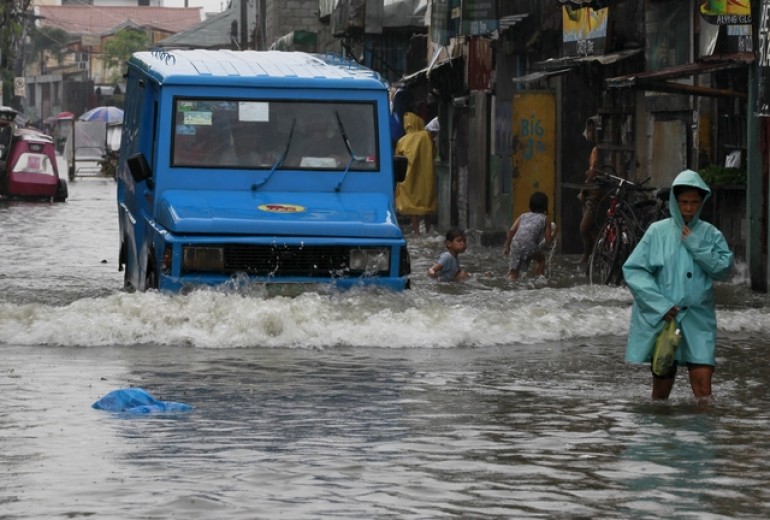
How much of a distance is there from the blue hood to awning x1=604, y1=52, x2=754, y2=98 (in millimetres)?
4565

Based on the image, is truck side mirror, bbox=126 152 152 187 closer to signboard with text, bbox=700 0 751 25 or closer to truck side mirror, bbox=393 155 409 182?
→ truck side mirror, bbox=393 155 409 182

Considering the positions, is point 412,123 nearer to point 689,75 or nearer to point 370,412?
point 689,75

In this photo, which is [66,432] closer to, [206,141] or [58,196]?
[206,141]

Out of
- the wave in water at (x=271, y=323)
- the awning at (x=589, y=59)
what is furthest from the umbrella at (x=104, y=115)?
the wave in water at (x=271, y=323)

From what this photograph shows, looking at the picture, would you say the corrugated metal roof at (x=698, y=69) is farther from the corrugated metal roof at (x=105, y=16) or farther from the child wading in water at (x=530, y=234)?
the corrugated metal roof at (x=105, y=16)

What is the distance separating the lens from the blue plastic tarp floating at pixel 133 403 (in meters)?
9.41

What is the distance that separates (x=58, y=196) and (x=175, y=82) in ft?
79.7

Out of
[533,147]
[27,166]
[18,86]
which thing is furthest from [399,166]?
[18,86]

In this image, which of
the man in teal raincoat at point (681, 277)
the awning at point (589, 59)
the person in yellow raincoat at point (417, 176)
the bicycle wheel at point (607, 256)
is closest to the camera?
the man in teal raincoat at point (681, 277)

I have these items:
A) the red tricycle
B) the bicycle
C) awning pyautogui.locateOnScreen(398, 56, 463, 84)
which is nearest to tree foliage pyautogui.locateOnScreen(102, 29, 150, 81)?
the red tricycle

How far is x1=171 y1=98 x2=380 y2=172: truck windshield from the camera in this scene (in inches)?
553

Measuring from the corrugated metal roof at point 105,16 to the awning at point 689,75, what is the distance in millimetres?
129175

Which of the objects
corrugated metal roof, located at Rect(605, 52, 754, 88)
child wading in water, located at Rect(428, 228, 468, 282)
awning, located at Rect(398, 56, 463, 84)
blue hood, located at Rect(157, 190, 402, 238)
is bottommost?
child wading in water, located at Rect(428, 228, 468, 282)

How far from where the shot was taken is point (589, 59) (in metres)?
21.3
